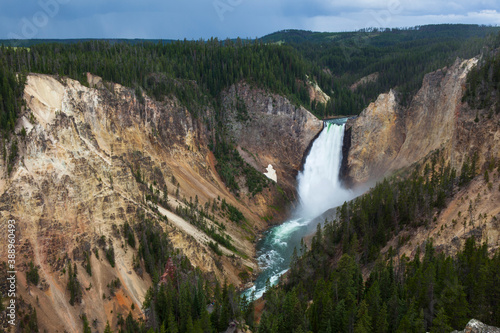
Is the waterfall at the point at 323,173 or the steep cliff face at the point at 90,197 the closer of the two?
the steep cliff face at the point at 90,197

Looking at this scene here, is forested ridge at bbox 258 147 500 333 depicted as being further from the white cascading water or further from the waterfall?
the waterfall

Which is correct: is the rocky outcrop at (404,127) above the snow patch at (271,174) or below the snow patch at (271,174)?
above

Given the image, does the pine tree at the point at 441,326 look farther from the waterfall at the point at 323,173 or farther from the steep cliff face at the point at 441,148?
the waterfall at the point at 323,173

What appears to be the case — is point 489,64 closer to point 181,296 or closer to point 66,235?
point 181,296

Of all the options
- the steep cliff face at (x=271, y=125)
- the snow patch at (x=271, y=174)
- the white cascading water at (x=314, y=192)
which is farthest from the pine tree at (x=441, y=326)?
the steep cliff face at (x=271, y=125)

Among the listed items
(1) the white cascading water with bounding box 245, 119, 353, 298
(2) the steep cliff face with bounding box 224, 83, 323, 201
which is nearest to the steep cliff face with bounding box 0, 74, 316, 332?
(1) the white cascading water with bounding box 245, 119, 353, 298

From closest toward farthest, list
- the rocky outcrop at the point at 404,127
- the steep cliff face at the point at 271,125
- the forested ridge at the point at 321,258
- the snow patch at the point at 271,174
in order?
1. the forested ridge at the point at 321,258
2. the rocky outcrop at the point at 404,127
3. the snow patch at the point at 271,174
4. the steep cliff face at the point at 271,125

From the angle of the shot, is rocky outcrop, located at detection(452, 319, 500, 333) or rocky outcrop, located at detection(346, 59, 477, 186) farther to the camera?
rocky outcrop, located at detection(346, 59, 477, 186)

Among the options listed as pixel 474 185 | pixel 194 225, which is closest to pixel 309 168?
pixel 194 225
